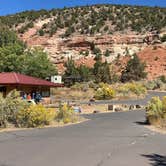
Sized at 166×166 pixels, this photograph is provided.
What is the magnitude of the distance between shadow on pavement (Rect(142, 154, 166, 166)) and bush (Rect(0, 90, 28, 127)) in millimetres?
9645

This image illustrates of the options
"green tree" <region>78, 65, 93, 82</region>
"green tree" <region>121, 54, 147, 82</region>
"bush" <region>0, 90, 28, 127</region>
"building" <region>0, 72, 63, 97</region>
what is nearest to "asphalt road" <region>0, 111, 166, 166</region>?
"bush" <region>0, 90, 28, 127</region>

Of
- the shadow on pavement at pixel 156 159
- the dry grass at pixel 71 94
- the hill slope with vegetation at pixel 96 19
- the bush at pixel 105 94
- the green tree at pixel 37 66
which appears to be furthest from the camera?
the hill slope with vegetation at pixel 96 19

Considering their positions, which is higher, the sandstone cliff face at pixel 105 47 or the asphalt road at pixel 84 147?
the sandstone cliff face at pixel 105 47

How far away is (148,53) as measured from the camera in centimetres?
7969

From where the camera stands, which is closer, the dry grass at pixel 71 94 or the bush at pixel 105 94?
the bush at pixel 105 94

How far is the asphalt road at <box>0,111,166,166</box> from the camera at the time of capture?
11336 millimetres

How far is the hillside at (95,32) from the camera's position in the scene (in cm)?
8212

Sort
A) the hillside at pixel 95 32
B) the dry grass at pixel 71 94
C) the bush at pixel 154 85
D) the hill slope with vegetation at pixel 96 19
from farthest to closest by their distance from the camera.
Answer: the hill slope with vegetation at pixel 96 19
the hillside at pixel 95 32
the bush at pixel 154 85
the dry grass at pixel 71 94

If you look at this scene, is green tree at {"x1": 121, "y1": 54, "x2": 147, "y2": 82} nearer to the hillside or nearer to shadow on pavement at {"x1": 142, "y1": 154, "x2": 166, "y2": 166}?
the hillside

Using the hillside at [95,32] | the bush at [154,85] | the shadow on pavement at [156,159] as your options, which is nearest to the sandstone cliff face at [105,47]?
the hillside at [95,32]

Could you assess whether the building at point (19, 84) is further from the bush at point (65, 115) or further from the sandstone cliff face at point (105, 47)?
the sandstone cliff face at point (105, 47)

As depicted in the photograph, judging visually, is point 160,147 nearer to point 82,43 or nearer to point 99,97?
point 99,97

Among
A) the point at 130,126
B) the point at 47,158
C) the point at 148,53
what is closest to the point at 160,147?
the point at 47,158

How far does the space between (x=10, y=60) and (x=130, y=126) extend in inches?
1349
